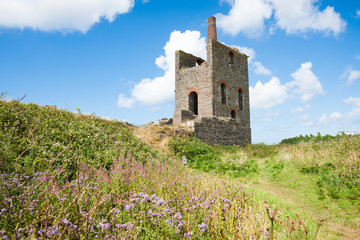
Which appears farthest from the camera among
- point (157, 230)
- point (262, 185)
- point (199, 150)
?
point (199, 150)

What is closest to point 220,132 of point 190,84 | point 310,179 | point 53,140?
point 190,84

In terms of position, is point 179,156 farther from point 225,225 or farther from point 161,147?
point 225,225

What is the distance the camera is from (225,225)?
10.1 ft

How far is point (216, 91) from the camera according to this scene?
58.2 ft

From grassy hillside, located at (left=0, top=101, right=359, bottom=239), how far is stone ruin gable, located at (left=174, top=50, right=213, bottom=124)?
250 inches

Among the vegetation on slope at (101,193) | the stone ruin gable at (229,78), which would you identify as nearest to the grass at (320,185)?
the vegetation on slope at (101,193)

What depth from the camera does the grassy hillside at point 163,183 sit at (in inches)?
107

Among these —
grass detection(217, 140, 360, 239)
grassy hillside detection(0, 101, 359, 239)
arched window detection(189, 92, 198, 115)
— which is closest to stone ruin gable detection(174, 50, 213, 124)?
arched window detection(189, 92, 198, 115)

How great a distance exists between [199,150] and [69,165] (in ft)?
21.6

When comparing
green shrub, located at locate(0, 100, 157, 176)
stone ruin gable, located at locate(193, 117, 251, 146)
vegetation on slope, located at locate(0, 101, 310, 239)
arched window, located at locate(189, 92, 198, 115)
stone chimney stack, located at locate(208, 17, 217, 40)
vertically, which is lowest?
vegetation on slope, located at locate(0, 101, 310, 239)

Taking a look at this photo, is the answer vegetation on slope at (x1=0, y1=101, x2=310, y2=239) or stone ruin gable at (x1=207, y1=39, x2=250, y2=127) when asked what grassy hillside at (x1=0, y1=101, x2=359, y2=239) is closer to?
vegetation on slope at (x1=0, y1=101, x2=310, y2=239)

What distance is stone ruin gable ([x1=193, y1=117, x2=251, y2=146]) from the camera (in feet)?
47.1

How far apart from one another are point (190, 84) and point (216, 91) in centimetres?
223

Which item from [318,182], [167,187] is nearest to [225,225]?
[167,187]
